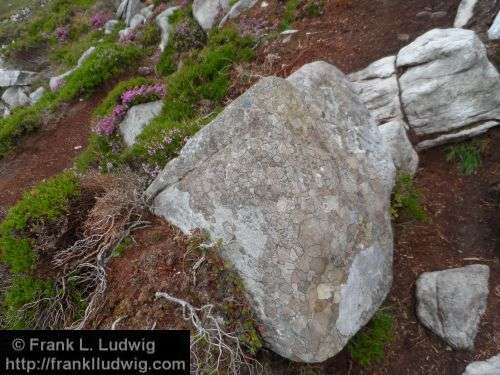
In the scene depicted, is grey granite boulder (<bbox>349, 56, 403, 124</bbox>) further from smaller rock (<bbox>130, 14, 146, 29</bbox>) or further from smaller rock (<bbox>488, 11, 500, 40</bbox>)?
smaller rock (<bbox>130, 14, 146, 29</bbox>)

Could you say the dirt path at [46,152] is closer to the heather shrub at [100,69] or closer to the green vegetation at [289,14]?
the heather shrub at [100,69]

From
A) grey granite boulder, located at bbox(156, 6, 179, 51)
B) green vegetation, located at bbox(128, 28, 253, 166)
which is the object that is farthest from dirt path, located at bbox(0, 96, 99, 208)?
green vegetation, located at bbox(128, 28, 253, 166)

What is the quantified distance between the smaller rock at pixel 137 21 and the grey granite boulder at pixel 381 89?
32.6 feet

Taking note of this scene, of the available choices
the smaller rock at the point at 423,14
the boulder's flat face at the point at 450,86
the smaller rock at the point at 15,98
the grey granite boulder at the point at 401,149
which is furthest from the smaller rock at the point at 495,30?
the smaller rock at the point at 15,98

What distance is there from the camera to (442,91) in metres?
6.11

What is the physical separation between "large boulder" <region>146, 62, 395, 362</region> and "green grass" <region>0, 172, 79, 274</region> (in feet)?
5.39

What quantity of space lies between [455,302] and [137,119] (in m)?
7.48

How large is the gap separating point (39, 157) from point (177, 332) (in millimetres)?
8433

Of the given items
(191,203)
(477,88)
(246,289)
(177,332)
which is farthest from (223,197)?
(477,88)

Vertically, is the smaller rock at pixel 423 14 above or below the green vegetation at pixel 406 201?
above

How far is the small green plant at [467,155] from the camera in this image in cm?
590

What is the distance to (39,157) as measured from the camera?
10.7 m

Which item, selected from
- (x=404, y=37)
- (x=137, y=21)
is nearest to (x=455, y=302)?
(x=404, y=37)

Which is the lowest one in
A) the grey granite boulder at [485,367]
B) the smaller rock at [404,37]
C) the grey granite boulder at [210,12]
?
the grey granite boulder at [485,367]
